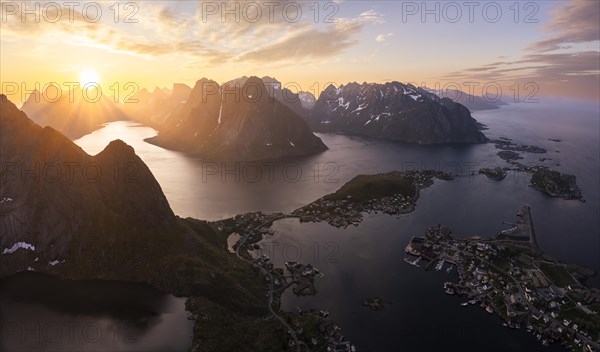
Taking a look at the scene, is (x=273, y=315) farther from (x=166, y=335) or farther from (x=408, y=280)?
(x=408, y=280)

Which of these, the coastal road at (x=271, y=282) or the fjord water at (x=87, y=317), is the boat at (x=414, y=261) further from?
the fjord water at (x=87, y=317)

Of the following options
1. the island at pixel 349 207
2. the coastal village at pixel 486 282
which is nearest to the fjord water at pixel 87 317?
the coastal village at pixel 486 282

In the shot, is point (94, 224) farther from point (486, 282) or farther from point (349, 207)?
point (486, 282)

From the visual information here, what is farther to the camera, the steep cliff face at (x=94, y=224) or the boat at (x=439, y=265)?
the boat at (x=439, y=265)

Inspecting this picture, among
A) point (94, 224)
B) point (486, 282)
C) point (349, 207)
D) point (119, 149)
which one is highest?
point (119, 149)

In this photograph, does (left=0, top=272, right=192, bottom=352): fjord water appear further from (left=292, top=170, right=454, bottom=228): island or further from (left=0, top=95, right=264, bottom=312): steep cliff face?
(left=292, top=170, right=454, bottom=228): island

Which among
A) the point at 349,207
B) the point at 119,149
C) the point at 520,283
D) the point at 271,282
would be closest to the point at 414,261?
the point at 520,283
